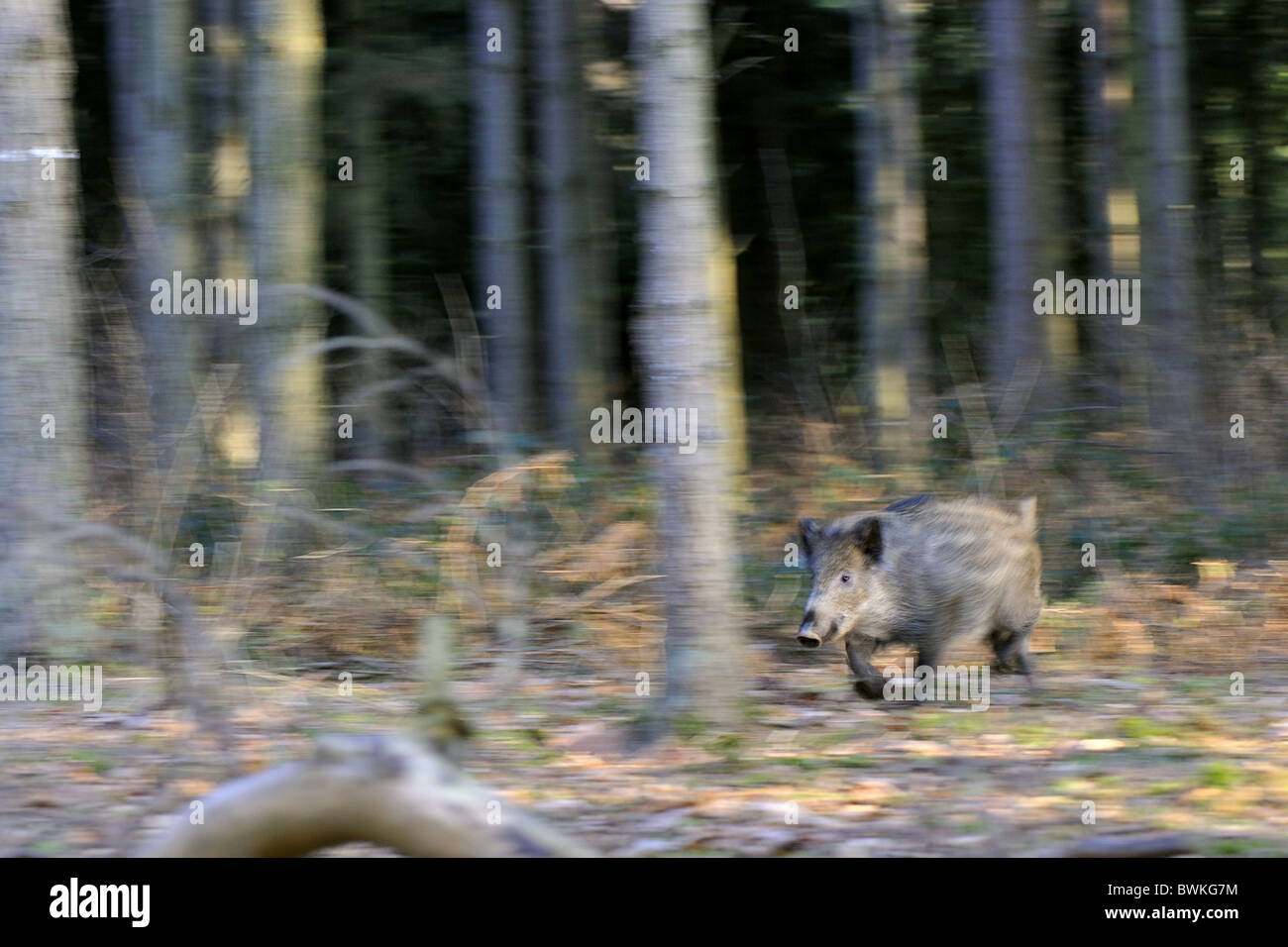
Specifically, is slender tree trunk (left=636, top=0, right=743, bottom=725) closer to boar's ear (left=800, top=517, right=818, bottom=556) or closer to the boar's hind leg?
boar's ear (left=800, top=517, right=818, bottom=556)

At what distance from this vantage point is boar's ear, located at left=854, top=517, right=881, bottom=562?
9.10 m

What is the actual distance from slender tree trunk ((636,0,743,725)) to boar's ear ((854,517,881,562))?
1373mm

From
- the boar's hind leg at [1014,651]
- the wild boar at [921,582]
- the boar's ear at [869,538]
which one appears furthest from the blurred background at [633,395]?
the boar's ear at [869,538]

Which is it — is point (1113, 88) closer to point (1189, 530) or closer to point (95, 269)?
point (1189, 530)

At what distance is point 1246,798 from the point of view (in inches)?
269

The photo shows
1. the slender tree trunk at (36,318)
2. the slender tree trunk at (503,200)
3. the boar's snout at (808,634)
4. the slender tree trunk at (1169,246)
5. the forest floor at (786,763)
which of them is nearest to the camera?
the forest floor at (786,763)

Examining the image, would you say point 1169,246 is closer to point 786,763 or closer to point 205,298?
point 786,763

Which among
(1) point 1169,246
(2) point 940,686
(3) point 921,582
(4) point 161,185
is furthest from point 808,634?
(4) point 161,185

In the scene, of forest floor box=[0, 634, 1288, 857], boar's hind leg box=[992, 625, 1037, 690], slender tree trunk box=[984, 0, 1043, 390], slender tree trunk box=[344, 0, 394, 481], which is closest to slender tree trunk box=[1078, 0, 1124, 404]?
slender tree trunk box=[984, 0, 1043, 390]

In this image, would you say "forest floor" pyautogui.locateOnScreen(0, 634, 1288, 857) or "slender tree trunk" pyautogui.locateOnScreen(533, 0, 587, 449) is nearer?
"forest floor" pyautogui.locateOnScreen(0, 634, 1288, 857)

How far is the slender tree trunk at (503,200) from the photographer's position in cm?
1534

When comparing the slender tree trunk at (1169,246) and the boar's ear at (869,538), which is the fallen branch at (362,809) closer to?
the boar's ear at (869,538)

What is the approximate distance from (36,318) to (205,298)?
259 centimetres

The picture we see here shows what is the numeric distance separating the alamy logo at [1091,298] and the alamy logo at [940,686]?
4.50 metres
